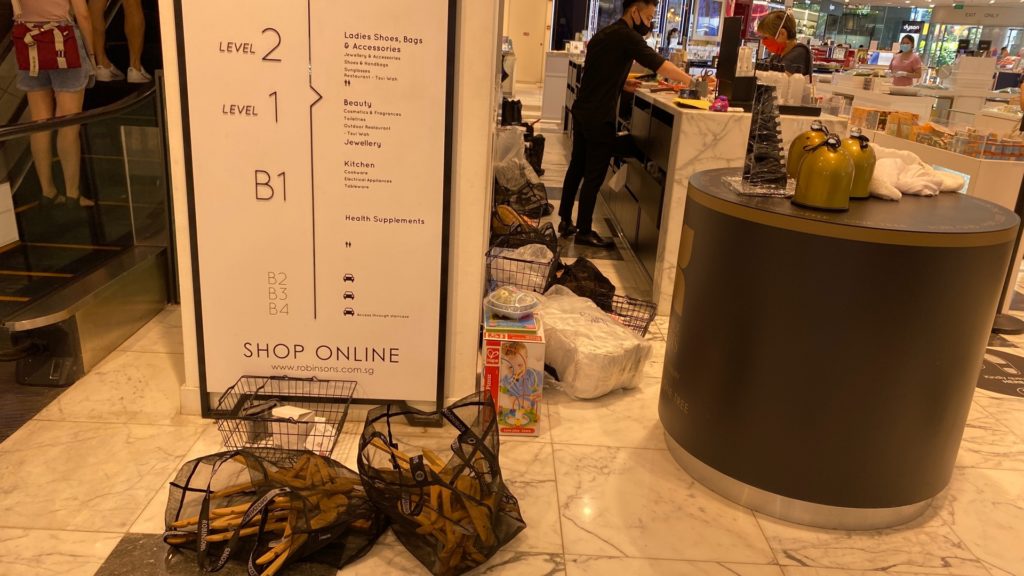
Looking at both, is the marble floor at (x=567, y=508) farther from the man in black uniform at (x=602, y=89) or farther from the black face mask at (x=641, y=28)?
the black face mask at (x=641, y=28)

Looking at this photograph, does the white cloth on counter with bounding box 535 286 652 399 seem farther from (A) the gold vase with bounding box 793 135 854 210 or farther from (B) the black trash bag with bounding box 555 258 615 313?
(A) the gold vase with bounding box 793 135 854 210

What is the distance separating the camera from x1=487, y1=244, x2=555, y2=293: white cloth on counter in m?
3.83

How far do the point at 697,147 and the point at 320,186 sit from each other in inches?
90.6

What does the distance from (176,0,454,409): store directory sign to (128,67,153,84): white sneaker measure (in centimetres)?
401

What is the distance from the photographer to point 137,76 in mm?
5996

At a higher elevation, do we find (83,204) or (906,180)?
(906,180)

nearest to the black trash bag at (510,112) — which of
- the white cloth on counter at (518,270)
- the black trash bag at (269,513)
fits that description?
the white cloth on counter at (518,270)

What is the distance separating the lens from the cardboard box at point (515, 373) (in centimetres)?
291

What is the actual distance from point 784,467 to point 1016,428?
1609 mm

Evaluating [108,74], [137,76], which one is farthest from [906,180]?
[108,74]

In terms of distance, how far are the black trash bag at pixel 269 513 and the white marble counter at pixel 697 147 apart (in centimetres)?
241

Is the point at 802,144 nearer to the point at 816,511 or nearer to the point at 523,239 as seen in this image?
the point at 816,511

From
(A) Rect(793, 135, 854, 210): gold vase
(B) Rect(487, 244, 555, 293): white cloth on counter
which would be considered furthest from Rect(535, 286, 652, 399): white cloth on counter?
(A) Rect(793, 135, 854, 210): gold vase

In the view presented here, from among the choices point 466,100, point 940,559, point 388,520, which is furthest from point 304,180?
point 940,559
